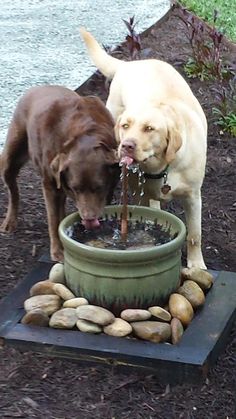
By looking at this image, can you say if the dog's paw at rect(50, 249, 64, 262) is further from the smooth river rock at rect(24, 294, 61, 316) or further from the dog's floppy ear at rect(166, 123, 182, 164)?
the dog's floppy ear at rect(166, 123, 182, 164)

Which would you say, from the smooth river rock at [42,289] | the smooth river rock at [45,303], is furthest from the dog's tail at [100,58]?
the smooth river rock at [45,303]

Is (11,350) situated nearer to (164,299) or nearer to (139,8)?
(164,299)

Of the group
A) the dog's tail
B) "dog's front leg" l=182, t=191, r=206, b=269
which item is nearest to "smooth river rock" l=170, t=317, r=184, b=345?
"dog's front leg" l=182, t=191, r=206, b=269

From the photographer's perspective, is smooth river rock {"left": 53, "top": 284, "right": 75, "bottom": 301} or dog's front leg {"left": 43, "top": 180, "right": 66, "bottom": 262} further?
dog's front leg {"left": 43, "top": 180, "right": 66, "bottom": 262}

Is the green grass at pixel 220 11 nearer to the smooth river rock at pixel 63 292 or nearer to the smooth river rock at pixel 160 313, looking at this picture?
the smooth river rock at pixel 63 292

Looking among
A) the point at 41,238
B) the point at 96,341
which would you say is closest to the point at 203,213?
the point at 41,238

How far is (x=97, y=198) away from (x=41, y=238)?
1002 mm

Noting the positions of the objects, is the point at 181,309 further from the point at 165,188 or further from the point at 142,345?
the point at 165,188

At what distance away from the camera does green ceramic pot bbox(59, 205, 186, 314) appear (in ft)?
13.9

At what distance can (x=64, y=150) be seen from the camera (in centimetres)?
463

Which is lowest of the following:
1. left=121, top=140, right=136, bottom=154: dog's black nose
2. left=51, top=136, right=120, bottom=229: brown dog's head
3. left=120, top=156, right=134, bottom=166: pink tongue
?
left=51, top=136, right=120, bottom=229: brown dog's head

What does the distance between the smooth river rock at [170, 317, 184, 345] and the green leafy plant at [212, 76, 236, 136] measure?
324 cm

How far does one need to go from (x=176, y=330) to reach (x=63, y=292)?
59 cm

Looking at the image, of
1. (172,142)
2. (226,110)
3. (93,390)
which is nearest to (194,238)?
(172,142)
